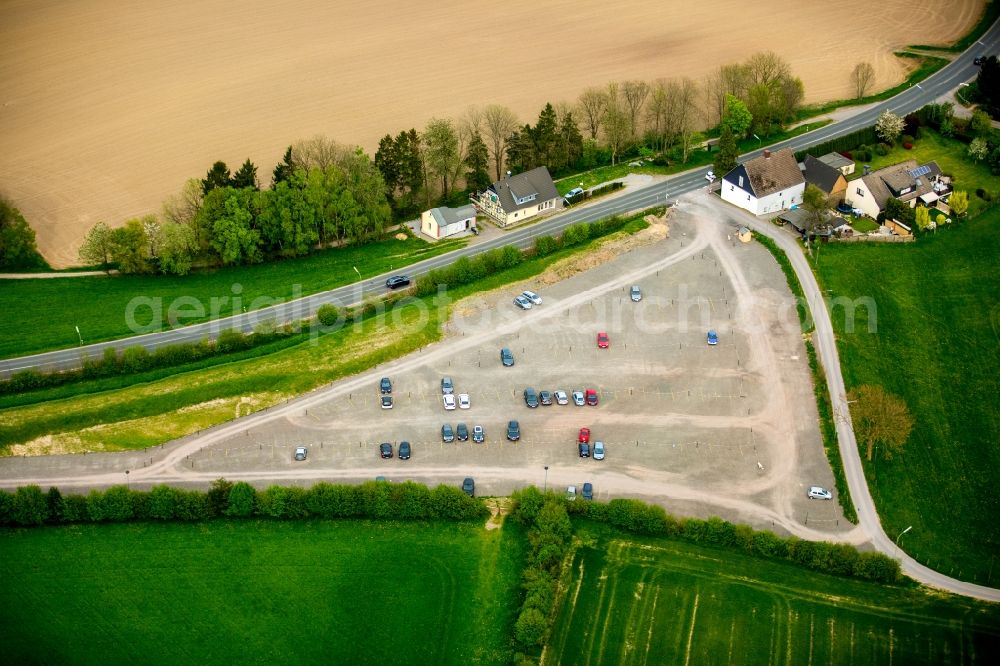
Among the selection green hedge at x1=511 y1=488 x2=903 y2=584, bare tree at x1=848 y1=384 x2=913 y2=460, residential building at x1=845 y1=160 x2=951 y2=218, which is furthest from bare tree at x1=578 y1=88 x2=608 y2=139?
green hedge at x1=511 y1=488 x2=903 y2=584

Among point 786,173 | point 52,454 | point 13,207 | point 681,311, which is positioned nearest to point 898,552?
point 681,311

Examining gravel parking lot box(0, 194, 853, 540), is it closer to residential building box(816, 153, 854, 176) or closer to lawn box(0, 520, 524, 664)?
lawn box(0, 520, 524, 664)

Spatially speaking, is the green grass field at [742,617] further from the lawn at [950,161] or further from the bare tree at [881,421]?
the lawn at [950,161]

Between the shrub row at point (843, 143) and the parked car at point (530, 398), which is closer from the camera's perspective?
the parked car at point (530, 398)

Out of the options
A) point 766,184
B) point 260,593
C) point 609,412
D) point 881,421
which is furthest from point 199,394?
point 766,184

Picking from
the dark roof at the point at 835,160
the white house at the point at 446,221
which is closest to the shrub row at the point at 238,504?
the white house at the point at 446,221

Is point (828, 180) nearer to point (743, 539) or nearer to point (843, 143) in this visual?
point (843, 143)
